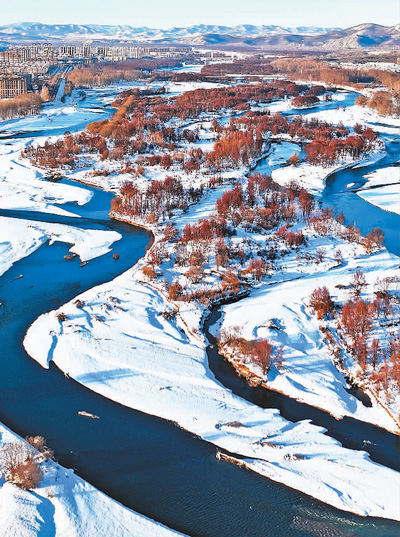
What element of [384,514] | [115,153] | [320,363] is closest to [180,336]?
[320,363]

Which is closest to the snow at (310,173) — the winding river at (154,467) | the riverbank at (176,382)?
the riverbank at (176,382)

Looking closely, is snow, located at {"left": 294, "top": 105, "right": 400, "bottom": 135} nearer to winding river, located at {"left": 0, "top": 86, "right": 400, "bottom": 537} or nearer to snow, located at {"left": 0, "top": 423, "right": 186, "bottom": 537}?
winding river, located at {"left": 0, "top": 86, "right": 400, "bottom": 537}

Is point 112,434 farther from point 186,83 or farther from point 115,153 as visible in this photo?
point 186,83

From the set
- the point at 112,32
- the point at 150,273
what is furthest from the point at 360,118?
the point at 112,32

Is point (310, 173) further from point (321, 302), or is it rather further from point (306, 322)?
point (306, 322)

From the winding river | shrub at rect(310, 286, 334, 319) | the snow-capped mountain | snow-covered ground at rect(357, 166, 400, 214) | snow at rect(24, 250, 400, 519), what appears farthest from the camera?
the snow-capped mountain

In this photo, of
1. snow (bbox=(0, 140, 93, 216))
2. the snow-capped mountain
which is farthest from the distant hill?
snow (bbox=(0, 140, 93, 216))
